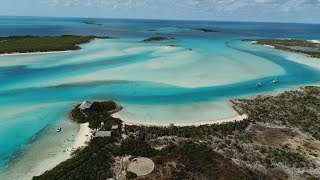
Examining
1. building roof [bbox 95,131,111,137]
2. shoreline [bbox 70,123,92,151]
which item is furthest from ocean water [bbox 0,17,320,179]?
building roof [bbox 95,131,111,137]

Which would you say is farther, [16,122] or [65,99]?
[65,99]

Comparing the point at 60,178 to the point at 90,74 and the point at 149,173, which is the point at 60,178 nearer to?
the point at 149,173

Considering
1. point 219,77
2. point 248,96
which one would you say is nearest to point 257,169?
point 248,96

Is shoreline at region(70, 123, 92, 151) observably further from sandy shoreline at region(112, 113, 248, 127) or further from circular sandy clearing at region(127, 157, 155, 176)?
circular sandy clearing at region(127, 157, 155, 176)

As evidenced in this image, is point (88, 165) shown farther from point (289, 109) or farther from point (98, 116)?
point (289, 109)

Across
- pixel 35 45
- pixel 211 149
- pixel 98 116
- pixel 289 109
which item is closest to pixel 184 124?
pixel 211 149

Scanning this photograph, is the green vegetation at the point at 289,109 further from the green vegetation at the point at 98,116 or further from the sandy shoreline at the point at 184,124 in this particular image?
the green vegetation at the point at 98,116
